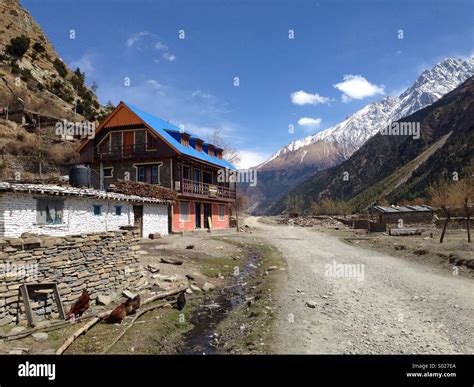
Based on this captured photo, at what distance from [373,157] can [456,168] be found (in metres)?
93.8

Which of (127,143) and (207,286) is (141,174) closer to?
(127,143)

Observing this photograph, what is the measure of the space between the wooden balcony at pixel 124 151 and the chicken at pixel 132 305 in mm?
26681

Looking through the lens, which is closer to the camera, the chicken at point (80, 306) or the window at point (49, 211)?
the chicken at point (80, 306)

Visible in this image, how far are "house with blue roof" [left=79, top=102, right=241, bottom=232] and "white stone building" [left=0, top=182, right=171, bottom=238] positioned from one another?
1022cm

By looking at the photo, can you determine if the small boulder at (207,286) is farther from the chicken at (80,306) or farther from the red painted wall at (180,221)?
the red painted wall at (180,221)

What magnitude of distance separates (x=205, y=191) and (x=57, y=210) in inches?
992

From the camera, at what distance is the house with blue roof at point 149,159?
37.7 meters

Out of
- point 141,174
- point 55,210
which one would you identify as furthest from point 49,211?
point 141,174

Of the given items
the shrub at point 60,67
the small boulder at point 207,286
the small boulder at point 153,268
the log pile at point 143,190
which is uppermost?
the shrub at point 60,67

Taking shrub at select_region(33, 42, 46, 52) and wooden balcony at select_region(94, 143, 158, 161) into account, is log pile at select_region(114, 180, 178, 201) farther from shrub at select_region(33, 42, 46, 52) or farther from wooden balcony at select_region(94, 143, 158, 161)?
shrub at select_region(33, 42, 46, 52)

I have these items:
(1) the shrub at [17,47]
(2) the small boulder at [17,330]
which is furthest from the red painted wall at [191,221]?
(1) the shrub at [17,47]

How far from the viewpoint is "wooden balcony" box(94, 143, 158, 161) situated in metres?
38.4

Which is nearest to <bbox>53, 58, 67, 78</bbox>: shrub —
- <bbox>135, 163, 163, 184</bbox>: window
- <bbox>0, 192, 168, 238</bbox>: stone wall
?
<bbox>135, 163, 163, 184</bbox>: window

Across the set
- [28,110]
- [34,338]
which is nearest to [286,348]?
[34,338]
